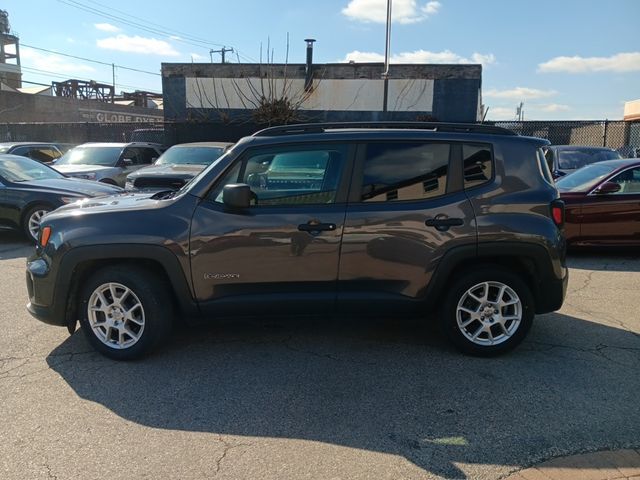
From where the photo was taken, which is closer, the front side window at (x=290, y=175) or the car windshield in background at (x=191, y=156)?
the front side window at (x=290, y=175)

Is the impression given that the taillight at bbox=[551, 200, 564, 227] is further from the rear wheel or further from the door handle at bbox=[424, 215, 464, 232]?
the rear wheel

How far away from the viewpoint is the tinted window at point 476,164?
4.18 meters

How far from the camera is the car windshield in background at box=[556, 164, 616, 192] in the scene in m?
8.08

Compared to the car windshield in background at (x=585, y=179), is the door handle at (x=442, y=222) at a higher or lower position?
lower

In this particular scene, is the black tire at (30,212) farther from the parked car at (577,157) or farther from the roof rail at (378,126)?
the parked car at (577,157)

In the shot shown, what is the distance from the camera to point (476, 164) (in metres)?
4.21

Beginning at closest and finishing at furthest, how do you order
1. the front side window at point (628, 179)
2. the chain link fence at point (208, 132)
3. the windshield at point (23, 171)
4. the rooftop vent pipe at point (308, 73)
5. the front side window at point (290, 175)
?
1. the front side window at point (290, 175)
2. the front side window at point (628, 179)
3. the windshield at point (23, 171)
4. the chain link fence at point (208, 132)
5. the rooftop vent pipe at point (308, 73)

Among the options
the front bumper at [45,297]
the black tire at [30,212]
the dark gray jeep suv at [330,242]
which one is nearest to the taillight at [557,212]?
the dark gray jeep suv at [330,242]

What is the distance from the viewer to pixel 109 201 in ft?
15.0

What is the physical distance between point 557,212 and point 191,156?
864 cm

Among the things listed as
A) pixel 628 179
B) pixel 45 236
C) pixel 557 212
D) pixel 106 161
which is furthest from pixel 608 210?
pixel 106 161

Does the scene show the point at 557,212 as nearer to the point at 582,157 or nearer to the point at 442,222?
the point at 442,222

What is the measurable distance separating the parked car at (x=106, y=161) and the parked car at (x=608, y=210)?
9.70m

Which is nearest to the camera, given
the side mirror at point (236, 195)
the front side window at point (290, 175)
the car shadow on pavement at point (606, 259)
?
the side mirror at point (236, 195)
